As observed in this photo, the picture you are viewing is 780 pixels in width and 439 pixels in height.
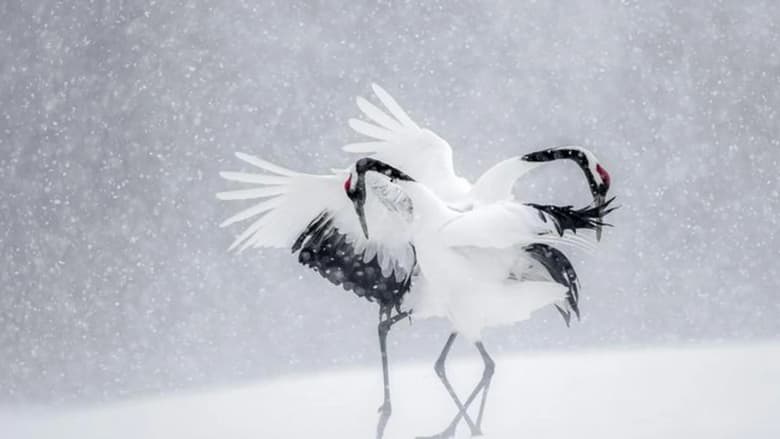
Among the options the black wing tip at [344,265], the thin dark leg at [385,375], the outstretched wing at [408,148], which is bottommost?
the thin dark leg at [385,375]

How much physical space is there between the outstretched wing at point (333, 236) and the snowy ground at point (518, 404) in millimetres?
303

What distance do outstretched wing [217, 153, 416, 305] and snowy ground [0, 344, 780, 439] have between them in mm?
303

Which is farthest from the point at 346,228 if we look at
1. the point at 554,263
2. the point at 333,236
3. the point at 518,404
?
the point at 518,404

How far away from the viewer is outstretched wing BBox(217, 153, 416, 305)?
137cm

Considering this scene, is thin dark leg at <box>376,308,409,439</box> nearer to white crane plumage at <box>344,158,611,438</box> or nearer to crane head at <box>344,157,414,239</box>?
white crane plumage at <box>344,158,611,438</box>

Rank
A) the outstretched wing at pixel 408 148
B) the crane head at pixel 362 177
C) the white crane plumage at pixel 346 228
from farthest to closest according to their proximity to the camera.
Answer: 1. the outstretched wing at pixel 408 148
2. the white crane plumage at pixel 346 228
3. the crane head at pixel 362 177

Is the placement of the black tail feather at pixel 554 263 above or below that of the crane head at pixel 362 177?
below

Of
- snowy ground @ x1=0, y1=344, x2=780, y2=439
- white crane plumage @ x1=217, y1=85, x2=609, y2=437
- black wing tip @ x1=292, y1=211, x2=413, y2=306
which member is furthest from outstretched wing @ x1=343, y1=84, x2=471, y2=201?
snowy ground @ x1=0, y1=344, x2=780, y2=439

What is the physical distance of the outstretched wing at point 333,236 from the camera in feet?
4.49

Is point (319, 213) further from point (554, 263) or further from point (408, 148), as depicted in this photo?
point (554, 263)

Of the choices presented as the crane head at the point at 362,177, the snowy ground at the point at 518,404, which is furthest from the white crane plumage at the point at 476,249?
the snowy ground at the point at 518,404

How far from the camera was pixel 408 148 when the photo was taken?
4.93 feet

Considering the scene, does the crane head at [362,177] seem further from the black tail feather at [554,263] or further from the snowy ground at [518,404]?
the snowy ground at [518,404]

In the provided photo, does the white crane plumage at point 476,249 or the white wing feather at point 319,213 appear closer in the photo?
the white crane plumage at point 476,249
